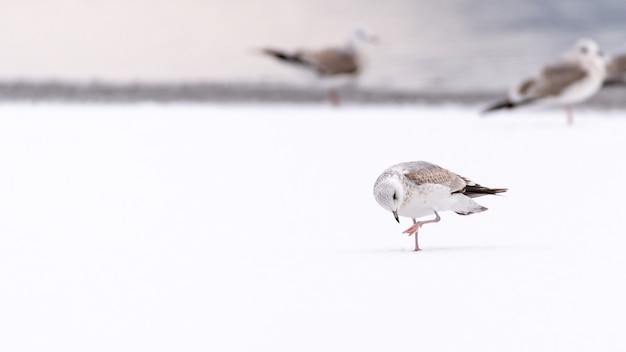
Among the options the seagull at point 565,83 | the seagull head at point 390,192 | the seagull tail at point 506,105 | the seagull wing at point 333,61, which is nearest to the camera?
the seagull head at point 390,192

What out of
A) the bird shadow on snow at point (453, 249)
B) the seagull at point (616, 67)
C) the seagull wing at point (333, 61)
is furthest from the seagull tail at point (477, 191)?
the seagull at point (616, 67)

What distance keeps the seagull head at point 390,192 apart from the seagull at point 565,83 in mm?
7323

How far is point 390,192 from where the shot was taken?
581 centimetres

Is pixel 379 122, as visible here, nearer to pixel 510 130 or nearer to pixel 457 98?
pixel 510 130

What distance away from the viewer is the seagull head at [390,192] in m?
5.81

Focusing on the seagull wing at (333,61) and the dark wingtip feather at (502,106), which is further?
the seagull wing at (333,61)

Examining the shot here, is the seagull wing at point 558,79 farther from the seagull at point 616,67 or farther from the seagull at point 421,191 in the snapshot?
the seagull at point 421,191

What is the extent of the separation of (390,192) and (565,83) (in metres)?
7.61

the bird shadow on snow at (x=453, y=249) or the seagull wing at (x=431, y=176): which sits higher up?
the seagull wing at (x=431, y=176)

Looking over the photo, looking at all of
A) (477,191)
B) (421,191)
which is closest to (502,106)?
(477,191)

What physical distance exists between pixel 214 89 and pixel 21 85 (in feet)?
11.6

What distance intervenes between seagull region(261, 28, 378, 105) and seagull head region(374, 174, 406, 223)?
30.5ft

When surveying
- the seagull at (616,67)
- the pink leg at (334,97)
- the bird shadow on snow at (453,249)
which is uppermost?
the seagull at (616,67)

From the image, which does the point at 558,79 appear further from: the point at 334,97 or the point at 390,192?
the point at 390,192
